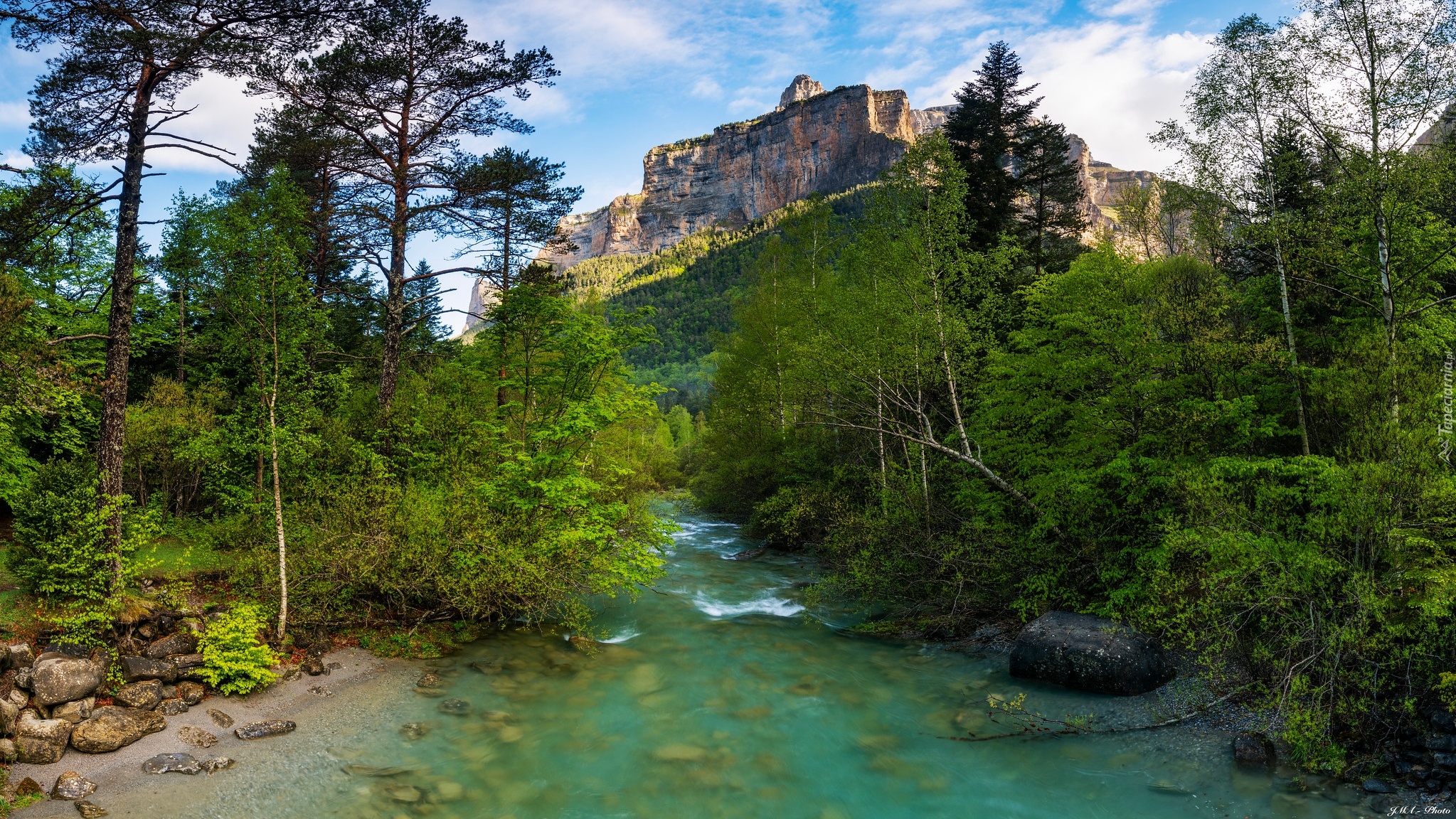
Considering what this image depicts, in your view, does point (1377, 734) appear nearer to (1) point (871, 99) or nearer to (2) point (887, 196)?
(2) point (887, 196)

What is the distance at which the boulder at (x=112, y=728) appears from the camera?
23.9ft

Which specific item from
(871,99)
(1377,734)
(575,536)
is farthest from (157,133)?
(871,99)

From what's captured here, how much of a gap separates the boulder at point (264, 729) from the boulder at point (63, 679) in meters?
1.73

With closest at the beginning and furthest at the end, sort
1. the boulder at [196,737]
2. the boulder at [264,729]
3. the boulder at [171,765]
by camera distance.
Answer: the boulder at [171,765] → the boulder at [196,737] → the boulder at [264,729]

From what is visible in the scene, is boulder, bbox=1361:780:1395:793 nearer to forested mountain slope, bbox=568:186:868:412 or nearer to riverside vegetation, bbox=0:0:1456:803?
riverside vegetation, bbox=0:0:1456:803

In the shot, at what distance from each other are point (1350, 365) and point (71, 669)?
687 inches

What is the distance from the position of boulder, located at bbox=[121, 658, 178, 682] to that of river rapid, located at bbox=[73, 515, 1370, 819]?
1.84m

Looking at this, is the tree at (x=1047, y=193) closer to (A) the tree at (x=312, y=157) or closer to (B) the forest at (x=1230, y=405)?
(B) the forest at (x=1230, y=405)

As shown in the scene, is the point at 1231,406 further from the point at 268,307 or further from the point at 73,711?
the point at 73,711

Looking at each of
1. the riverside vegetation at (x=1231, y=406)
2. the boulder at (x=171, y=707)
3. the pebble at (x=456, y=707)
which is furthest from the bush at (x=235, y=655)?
the riverside vegetation at (x=1231, y=406)

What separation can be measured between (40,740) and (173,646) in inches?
79.6

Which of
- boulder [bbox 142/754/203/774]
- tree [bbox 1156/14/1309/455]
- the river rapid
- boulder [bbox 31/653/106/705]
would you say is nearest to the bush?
Answer: the river rapid

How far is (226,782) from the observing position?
713cm

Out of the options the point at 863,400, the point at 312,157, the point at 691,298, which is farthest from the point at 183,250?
the point at 691,298
